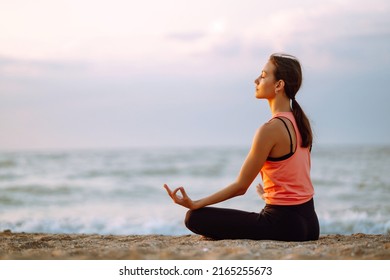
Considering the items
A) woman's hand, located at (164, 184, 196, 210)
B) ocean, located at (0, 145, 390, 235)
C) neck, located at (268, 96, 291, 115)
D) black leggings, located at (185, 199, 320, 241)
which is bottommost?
ocean, located at (0, 145, 390, 235)

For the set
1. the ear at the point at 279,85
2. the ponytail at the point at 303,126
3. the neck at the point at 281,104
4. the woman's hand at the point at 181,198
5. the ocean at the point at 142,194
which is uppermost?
the ear at the point at 279,85

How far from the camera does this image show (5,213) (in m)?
9.25

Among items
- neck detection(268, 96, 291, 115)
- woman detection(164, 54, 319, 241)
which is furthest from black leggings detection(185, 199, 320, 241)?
neck detection(268, 96, 291, 115)

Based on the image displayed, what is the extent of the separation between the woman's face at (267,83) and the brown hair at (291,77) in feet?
0.10

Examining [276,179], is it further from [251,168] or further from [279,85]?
[279,85]

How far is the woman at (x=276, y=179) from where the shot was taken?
142 inches

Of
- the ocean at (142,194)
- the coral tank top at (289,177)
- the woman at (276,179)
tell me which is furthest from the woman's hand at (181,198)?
the ocean at (142,194)

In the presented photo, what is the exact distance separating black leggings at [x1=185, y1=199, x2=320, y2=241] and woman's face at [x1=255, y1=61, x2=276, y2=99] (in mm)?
788

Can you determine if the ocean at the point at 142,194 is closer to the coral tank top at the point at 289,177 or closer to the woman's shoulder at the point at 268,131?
the coral tank top at the point at 289,177

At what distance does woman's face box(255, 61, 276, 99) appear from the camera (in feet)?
12.4

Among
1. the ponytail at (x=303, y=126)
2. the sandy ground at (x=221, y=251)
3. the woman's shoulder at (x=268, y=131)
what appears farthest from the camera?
the ponytail at (x=303, y=126)

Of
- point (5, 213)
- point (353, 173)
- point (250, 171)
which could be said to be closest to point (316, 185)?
point (353, 173)

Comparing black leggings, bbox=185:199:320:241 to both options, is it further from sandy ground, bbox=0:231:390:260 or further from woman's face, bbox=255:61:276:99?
woman's face, bbox=255:61:276:99
